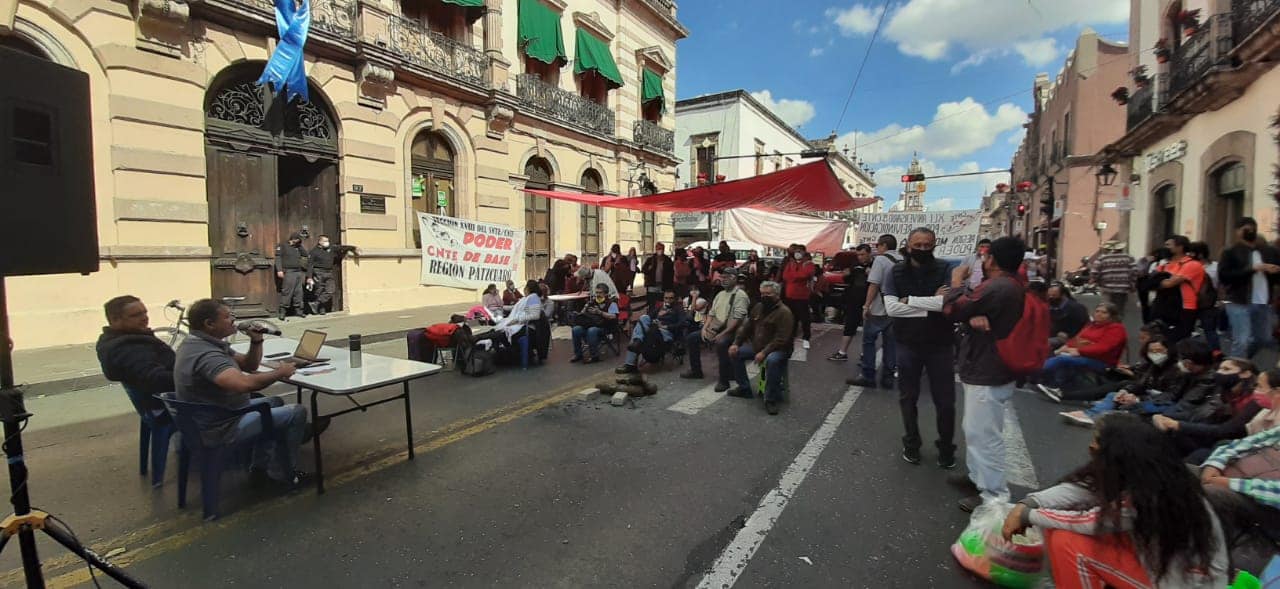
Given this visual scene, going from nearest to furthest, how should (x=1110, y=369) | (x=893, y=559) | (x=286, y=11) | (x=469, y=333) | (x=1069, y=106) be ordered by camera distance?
(x=893, y=559), (x=1110, y=369), (x=469, y=333), (x=286, y=11), (x=1069, y=106)

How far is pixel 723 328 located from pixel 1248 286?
Result: 5.84 meters

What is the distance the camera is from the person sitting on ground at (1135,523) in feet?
6.71

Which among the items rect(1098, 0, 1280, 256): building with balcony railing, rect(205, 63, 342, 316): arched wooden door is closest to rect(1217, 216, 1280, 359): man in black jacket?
rect(1098, 0, 1280, 256): building with balcony railing

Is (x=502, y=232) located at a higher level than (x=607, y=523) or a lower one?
higher

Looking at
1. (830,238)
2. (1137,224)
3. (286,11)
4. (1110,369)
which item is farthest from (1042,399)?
(286,11)

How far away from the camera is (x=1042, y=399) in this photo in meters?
6.24

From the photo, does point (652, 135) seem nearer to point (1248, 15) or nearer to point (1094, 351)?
point (1248, 15)

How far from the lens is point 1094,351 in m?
6.29

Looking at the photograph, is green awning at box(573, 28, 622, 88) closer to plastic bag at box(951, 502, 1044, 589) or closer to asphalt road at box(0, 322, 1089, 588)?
asphalt road at box(0, 322, 1089, 588)

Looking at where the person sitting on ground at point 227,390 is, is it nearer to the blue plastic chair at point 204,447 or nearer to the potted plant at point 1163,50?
the blue plastic chair at point 204,447

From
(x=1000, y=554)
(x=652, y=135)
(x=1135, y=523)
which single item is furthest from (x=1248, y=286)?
(x=652, y=135)

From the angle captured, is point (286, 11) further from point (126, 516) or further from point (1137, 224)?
point (1137, 224)

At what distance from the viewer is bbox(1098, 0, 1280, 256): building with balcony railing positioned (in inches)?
307

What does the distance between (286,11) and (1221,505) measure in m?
13.8
